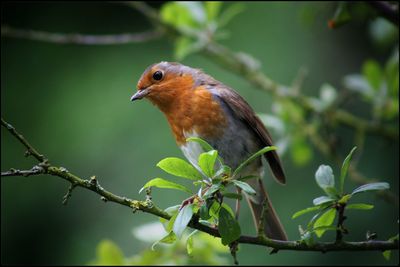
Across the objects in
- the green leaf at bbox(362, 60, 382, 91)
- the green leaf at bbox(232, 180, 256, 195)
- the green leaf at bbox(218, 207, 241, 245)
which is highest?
the green leaf at bbox(362, 60, 382, 91)

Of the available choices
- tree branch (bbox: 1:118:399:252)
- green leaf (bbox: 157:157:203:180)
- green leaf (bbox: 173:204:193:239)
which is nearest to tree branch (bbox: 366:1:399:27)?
tree branch (bbox: 1:118:399:252)

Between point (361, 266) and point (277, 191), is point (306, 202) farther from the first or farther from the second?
point (361, 266)

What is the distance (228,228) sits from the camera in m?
2.30

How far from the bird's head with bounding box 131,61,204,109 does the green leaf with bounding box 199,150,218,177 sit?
5.21ft

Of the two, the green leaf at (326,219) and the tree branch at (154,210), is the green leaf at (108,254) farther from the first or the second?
the green leaf at (326,219)

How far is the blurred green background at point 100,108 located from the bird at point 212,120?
1470 mm

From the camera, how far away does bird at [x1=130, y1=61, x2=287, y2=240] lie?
3674mm

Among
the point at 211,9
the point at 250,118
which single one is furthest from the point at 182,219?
the point at 211,9

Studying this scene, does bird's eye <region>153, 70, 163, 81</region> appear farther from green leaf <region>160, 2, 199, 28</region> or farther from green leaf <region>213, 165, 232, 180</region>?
green leaf <region>213, 165, 232, 180</region>

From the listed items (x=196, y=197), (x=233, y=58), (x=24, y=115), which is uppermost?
(x=24, y=115)

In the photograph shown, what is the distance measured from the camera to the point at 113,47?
20.5 feet

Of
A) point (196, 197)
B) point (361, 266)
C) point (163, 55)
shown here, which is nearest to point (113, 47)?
point (163, 55)

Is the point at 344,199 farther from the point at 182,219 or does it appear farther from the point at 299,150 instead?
the point at 299,150

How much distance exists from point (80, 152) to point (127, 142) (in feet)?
1.71
